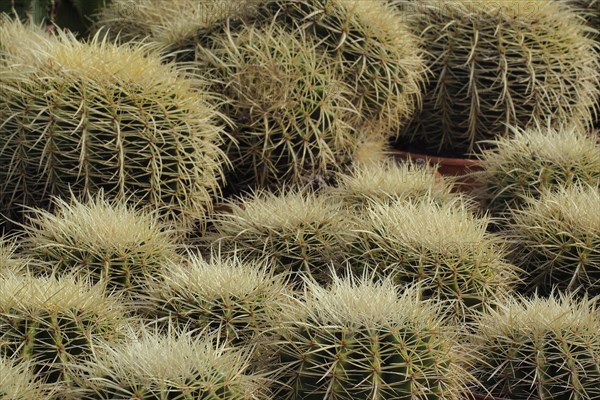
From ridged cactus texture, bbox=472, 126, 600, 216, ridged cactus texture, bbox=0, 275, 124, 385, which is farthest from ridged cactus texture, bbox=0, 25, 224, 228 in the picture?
ridged cactus texture, bbox=472, 126, 600, 216

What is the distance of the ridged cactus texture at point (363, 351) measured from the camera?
3.01m

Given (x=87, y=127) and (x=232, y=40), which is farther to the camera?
(x=232, y=40)

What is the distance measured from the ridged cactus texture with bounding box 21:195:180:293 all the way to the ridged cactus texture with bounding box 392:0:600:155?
2.39 m

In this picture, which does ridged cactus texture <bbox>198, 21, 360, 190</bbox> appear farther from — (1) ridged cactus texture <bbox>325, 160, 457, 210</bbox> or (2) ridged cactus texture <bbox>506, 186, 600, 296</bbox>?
(2) ridged cactus texture <bbox>506, 186, 600, 296</bbox>

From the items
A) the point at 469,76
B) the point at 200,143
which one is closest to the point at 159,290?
the point at 200,143

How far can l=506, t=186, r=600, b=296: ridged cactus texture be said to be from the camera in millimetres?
3936

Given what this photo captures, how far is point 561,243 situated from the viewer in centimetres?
399

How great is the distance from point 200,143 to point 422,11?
1.95 metres

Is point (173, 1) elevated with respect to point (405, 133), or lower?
elevated

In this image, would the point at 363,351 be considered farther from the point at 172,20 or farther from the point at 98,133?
the point at 172,20

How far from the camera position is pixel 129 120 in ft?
14.2

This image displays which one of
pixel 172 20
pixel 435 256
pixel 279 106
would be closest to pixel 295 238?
pixel 435 256

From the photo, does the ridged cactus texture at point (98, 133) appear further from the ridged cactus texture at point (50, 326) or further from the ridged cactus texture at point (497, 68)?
the ridged cactus texture at point (497, 68)

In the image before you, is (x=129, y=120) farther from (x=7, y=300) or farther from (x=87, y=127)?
(x=7, y=300)
